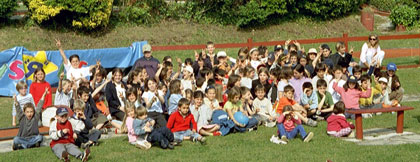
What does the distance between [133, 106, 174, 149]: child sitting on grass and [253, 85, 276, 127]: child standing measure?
2.81m

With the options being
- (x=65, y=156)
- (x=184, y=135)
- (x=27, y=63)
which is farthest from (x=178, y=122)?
(x=27, y=63)

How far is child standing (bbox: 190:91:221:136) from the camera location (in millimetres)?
12602

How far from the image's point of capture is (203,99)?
520 inches

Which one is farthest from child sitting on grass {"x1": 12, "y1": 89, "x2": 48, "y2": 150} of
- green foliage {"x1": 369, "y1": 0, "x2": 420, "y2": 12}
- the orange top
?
green foliage {"x1": 369, "y1": 0, "x2": 420, "y2": 12}

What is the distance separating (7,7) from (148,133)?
18.2m

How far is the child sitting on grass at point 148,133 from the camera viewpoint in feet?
37.3

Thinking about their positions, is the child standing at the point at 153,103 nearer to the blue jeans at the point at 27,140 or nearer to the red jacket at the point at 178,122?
the red jacket at the point at 178,122

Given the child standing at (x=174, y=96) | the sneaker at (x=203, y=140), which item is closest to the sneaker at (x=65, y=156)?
the sneaker at (x=203, y=140)

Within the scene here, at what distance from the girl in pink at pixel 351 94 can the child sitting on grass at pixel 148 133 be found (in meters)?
4.80

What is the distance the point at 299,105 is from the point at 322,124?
66cm

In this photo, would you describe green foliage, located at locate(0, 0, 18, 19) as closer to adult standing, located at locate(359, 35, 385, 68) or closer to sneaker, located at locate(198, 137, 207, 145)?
adult standing, located at locate(359, 35, 385, 68)

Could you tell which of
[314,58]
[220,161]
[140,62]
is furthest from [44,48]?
[220,161]

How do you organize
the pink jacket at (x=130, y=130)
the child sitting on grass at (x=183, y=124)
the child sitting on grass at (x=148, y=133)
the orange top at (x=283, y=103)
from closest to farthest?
the child sitting on grass at (x=148, y=133) → the pink jacket at (x=130, y=130) → the child sitting on grass at (x=183, y=124) → the orange top at (x=283, y=103)

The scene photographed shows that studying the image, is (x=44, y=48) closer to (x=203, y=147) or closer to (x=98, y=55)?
(x=98, y=55)
